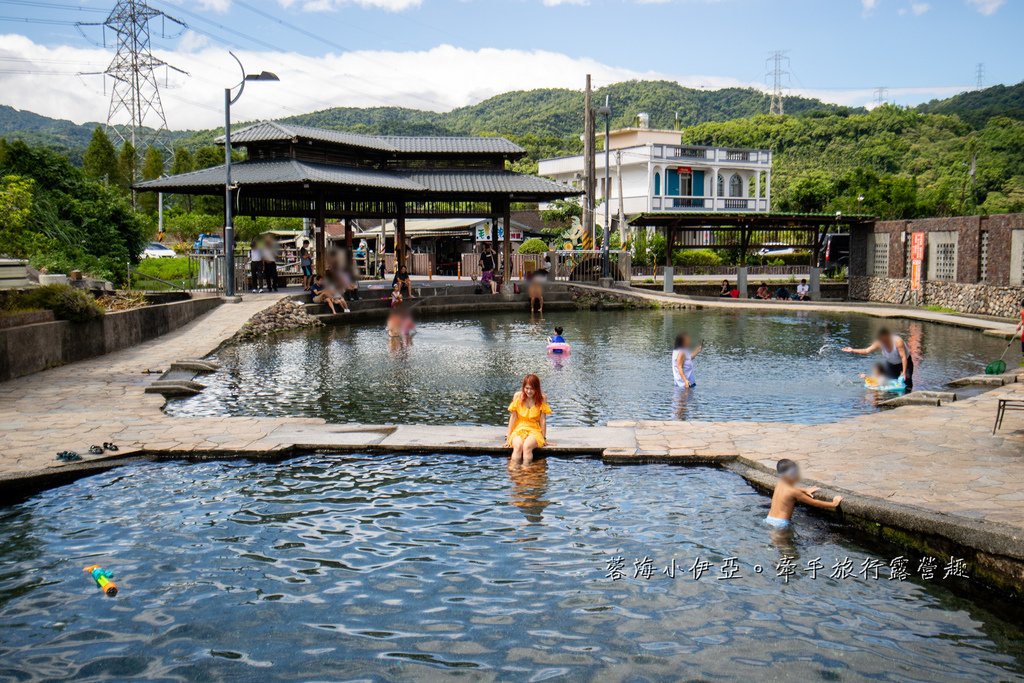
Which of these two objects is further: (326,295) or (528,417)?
(326,295)

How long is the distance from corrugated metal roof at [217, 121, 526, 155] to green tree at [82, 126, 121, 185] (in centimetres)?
3263

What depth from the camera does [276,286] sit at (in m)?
34.7

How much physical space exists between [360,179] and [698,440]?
88.1 feet

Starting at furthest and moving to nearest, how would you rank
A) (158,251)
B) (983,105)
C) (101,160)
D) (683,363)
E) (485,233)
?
(983,105) < (101,160) < (485,233) < (158,251) < (683,363)

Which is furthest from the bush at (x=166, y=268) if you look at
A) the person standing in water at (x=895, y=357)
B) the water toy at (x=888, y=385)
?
the person standing in water at (x=895, y=357)

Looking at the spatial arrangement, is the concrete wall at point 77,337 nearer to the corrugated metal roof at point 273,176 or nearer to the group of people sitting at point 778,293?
the corrugated metal roof at point 273,176

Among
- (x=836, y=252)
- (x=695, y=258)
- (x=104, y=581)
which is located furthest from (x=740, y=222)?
(x=104, y=581)

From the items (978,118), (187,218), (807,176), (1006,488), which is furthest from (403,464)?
(978,118)

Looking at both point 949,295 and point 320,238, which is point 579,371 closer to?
point 320,238

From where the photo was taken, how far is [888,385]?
16.5 meters

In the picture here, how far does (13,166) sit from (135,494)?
2722cm

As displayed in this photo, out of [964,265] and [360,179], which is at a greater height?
[360,179]

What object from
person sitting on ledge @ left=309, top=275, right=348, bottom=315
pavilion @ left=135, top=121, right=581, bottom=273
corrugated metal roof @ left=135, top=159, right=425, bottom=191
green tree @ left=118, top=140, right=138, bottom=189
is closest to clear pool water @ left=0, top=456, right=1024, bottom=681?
person sitting on ledge @ left=309, top=275, right=348, bottom=315

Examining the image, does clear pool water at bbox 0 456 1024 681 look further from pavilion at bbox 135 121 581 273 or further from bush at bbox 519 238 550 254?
bush at bbox 519 238 550 254
